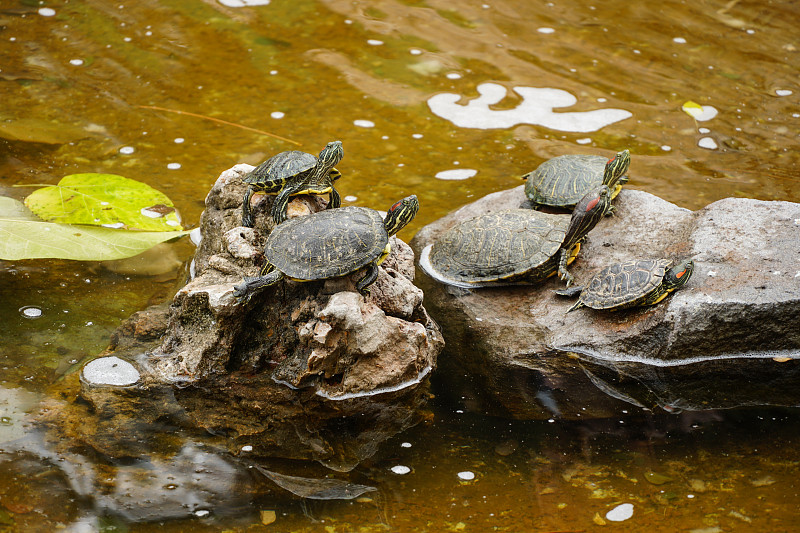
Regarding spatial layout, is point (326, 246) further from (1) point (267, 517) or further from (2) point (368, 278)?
(1) point (267, 517)

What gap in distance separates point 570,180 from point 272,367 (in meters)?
2.39

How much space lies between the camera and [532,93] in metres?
6.60

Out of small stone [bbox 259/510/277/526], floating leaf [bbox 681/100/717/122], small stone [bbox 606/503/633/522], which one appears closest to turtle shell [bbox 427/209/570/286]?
small stone [bbox 606/503/633/522]

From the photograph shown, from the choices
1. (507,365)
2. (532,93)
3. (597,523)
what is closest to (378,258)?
(507,365)

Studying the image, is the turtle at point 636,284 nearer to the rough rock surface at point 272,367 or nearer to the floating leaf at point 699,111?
the rough rock surface at point 272,367

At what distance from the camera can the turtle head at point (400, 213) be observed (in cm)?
374

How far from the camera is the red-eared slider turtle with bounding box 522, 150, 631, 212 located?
4508 mm

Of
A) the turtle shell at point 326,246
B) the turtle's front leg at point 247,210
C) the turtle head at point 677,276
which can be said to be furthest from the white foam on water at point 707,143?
the turtle's front leg at point 247,210

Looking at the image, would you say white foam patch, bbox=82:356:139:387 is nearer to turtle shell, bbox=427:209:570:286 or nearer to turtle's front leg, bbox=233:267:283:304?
turtle's front leg, bbox=233:267:283:304

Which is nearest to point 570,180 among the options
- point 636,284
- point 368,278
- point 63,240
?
point 636,284

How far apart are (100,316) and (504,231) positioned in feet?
8.30

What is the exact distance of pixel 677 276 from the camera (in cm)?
360

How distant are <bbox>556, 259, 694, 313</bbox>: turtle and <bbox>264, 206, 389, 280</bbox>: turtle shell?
1.21m

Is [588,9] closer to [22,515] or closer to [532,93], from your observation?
[532,93]
